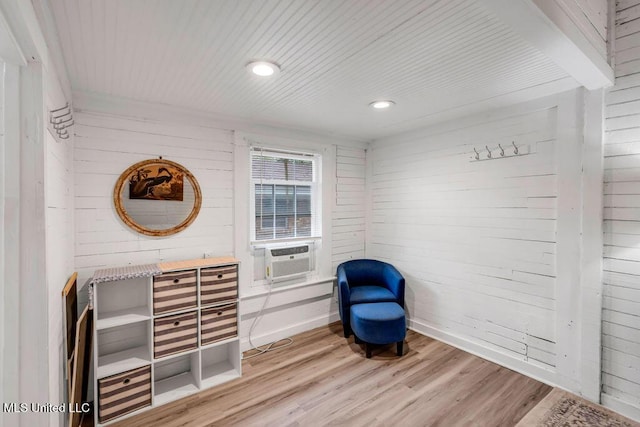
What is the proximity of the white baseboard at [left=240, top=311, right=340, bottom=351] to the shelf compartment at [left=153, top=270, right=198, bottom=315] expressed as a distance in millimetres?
939

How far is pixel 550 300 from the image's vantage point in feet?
8.05

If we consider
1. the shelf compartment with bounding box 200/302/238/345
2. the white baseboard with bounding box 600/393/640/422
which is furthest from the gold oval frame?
the white baseboard with bounding box 600/393/640/422

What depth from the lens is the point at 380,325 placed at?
9.23 feet

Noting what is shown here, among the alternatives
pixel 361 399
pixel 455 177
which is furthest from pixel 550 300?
pixel 361 399

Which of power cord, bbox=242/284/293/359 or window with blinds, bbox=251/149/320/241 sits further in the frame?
window with blinds, bbox=251/149/320/241

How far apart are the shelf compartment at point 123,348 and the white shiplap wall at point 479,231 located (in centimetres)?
278

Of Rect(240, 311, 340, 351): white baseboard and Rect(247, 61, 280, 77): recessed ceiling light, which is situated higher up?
Rect(247, 61, 280, 77): recessed ceiling light

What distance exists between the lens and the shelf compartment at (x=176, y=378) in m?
Answer: 2.36

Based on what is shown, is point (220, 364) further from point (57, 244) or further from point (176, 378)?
point (57, 244)

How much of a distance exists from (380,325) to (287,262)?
1.18 m

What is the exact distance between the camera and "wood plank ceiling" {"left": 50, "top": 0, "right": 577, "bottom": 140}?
134 cm

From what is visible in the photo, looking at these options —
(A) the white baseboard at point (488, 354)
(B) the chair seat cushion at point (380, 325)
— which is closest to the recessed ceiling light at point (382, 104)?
(B) the chair seat cushion at point (380, 325)

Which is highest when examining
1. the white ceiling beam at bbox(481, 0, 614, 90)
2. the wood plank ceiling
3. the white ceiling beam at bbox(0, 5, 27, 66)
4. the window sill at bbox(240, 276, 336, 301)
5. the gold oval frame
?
the wood plank ceiling

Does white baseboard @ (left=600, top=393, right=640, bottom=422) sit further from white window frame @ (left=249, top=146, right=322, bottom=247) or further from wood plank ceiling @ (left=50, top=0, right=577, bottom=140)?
white window frame @ (left=249, top=146, right=322, bottom=247)
